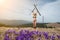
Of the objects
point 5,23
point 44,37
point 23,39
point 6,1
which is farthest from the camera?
point 6,1

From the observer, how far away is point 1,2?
590 cm

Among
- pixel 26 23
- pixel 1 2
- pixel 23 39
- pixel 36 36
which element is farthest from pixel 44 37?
pixel 1 2

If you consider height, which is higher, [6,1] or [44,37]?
[6,1]

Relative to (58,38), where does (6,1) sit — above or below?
above

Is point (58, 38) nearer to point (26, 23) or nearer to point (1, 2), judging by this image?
point (26, 23)

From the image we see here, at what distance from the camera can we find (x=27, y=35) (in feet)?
5.46

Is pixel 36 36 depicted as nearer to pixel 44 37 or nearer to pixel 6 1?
pixel 44 37

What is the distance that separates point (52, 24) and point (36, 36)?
415 cm

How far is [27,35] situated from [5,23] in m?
4.07

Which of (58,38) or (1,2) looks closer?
(58,38)

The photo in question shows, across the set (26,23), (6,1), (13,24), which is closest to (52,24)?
(26,23)

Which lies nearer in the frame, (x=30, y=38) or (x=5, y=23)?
(x=30, y=38)

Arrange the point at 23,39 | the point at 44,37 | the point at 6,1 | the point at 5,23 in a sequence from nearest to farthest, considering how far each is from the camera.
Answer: the point at 23,39, the point at 44,37, the point at 5,23, the point at 6,1

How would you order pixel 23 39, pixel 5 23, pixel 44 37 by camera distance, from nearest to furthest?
pixel 23 39 < pixel 44 37 < pixel 5 23
